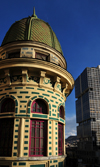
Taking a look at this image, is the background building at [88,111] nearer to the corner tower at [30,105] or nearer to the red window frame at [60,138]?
the red window frame at [60,138]

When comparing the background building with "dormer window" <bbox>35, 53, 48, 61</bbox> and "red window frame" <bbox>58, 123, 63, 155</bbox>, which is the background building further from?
"dormer window" <bbox>35, 53, 48, 61</bbox>

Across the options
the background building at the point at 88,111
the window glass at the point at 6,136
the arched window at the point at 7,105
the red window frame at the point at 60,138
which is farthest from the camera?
the background building at the point at 88,111

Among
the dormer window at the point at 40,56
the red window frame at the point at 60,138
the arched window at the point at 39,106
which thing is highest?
the dormer window at the point at 40,56

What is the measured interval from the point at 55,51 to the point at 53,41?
68.6 inches

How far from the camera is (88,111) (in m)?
114

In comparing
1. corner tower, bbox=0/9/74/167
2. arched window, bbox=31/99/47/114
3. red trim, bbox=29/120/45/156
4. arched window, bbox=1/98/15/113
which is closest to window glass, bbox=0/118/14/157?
corner tower, bbox=0/9/74/167

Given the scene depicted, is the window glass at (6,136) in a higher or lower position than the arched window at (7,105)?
lower

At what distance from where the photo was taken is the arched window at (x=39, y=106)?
13.1m

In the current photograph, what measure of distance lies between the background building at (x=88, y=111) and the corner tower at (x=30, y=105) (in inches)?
3508

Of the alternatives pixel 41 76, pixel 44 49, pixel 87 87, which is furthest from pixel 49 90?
pixel 87 87

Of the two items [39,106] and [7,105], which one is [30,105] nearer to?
[39,106]

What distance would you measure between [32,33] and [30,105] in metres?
7.89

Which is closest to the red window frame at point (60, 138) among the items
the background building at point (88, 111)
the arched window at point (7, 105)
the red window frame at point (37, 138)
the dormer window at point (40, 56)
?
the red window frame at point (37, 138)

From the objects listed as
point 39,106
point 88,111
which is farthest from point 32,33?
point 88,111
